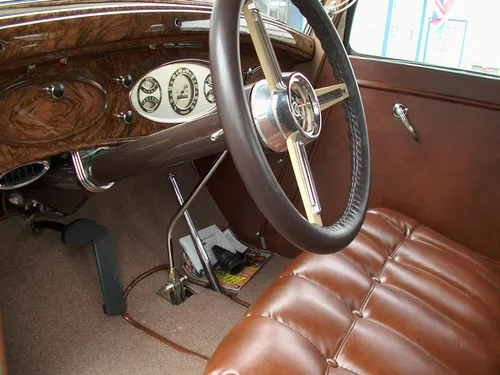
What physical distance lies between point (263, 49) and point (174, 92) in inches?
25.6

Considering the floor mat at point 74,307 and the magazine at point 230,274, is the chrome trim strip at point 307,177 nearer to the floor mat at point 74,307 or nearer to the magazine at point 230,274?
the floor mat at point 74,307

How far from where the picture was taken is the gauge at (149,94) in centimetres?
126

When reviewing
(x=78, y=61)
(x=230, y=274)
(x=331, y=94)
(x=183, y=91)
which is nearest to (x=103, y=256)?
(x=230, y=274)

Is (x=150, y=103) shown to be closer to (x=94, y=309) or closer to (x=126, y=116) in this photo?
(x=126, y=116)

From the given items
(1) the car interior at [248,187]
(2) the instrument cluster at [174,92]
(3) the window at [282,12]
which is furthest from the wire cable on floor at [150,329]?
(3) the window at [282,12]

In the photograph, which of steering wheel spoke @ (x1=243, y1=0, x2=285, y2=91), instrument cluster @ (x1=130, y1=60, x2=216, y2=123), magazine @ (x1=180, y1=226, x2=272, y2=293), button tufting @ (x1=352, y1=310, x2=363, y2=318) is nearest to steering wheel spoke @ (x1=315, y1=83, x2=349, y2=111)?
steering wheel spoke @ (x1=243, y1=0, x2=285, y2=91)

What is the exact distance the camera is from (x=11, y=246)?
156 centimetres

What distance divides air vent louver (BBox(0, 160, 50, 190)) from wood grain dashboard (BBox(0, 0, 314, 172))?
157 mm

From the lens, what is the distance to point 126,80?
1.16 metres

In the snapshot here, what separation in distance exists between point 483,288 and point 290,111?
32.1 inches

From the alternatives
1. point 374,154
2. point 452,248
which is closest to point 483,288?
point 452,248

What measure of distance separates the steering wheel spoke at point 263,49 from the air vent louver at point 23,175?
2.32 feet

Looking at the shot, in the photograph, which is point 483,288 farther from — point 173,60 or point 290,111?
point 173,60

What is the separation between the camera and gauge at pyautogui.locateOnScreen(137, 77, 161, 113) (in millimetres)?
1256
